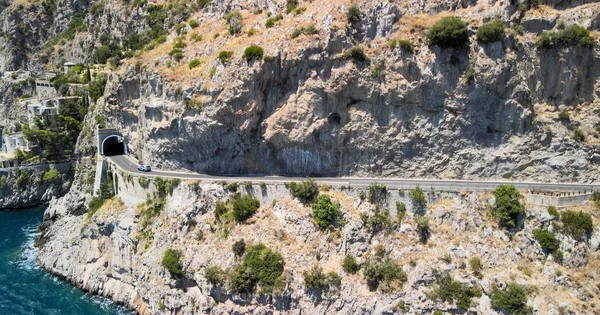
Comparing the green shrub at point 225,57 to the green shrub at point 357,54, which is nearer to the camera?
the green shrub at point 357,54

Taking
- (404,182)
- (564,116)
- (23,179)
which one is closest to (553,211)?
(564,116)

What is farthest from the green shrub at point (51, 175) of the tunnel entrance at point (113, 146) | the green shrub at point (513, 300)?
the green shrub at point (513, 300)

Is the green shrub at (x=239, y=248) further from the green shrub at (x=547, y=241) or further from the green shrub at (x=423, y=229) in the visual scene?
the green shrub at (x=547, y=241)

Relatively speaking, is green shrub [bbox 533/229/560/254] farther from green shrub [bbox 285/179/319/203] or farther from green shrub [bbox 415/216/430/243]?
green shrub [bbox 285/179/319/203]

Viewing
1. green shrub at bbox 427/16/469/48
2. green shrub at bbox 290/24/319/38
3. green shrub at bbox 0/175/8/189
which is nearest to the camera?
green shrub at bbox 427/16/469/48

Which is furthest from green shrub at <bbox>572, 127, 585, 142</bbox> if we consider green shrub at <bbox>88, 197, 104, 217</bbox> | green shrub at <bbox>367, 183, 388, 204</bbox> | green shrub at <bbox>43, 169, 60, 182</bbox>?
green shrub at <bbox>43, 169, 60, 182</bbox>

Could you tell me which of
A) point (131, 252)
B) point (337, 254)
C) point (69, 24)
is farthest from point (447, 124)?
point (69, 24)
